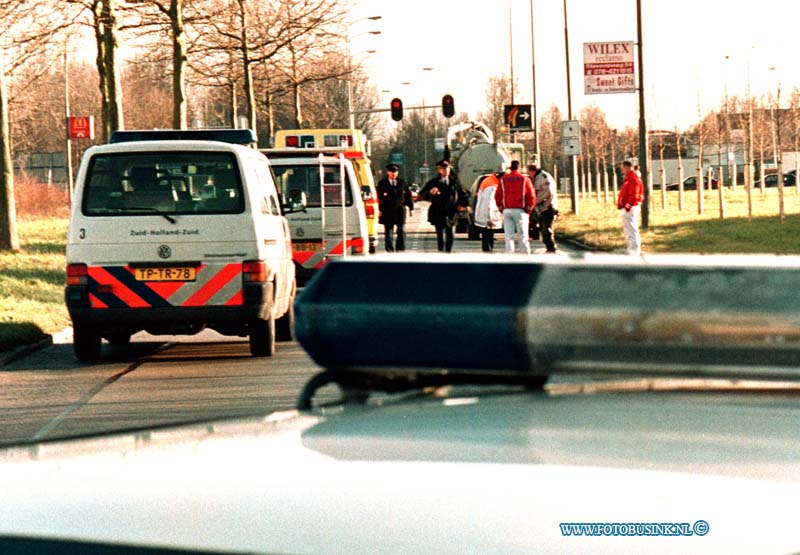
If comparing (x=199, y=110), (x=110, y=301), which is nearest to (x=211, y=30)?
(x=110, y=301)

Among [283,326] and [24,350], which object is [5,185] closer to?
[24,350]

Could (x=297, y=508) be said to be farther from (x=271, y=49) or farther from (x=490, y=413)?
(x=271, y=49)

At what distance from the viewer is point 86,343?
1375cm

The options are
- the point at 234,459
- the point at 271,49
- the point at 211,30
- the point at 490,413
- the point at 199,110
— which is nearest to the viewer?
the point at 234,459

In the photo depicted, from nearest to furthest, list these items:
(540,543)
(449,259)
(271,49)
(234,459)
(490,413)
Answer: (540,543), (234,459), (490,413), (449,259), (271,49)

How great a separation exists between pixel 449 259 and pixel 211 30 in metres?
36.8

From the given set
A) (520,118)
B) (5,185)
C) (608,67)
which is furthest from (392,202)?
(520,118)

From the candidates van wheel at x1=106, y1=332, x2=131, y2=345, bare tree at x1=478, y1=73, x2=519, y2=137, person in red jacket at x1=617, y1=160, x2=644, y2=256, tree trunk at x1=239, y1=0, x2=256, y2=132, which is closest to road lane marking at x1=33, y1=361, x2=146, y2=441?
van wheel at x1=106, y1=332, x2=131, y2=345

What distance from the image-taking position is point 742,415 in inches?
62.4

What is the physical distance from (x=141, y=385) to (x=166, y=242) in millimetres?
1912

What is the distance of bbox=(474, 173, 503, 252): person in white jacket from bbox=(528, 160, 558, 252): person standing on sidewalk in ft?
2.77

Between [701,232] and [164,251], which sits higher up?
[164,251]

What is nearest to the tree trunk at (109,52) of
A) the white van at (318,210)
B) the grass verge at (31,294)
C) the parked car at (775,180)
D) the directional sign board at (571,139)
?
the grass verge at (31,294)

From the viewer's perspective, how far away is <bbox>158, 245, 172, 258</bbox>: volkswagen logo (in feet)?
43.6
